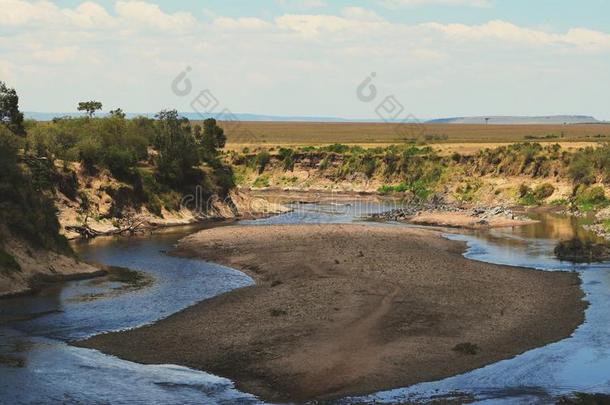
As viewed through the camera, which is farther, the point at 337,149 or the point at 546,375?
the point at 337,149

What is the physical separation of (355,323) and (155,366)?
1061 centimetres

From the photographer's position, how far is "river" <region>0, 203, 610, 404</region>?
101ft

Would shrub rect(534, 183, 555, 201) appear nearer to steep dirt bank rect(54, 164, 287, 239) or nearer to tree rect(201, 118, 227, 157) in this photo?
steep dirt bank rect(54, 164, 287, 239)

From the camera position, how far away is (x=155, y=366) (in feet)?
114

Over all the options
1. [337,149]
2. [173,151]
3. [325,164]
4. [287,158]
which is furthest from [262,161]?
[173,151]

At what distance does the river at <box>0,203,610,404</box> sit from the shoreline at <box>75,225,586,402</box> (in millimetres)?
1054

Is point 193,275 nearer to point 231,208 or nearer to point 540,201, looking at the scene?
point 231,208

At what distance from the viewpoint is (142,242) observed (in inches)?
2911

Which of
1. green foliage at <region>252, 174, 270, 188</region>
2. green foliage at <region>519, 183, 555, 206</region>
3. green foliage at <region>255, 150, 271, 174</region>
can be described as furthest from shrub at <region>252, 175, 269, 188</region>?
green foliage at <region>519, 183, 555, 206</region>

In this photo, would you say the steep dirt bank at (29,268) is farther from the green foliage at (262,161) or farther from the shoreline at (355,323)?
the green foliage at (262,161)

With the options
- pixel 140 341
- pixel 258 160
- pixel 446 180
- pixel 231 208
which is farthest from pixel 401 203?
pixel 140 341

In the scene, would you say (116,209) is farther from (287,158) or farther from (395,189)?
(287,158)

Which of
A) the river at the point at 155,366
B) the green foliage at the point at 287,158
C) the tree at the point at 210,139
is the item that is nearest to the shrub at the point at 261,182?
the green foliage at the point at 287,158

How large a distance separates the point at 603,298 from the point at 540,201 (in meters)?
59.8
